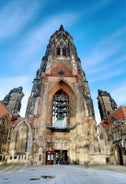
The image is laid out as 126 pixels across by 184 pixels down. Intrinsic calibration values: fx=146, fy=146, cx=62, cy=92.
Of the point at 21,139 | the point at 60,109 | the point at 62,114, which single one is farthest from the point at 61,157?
the point at 60,109

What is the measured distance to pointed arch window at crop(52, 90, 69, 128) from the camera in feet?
69.4

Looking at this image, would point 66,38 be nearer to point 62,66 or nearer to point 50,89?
point 62,66

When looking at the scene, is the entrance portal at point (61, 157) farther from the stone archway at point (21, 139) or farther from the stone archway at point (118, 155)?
the stone archway at point (118, 155)

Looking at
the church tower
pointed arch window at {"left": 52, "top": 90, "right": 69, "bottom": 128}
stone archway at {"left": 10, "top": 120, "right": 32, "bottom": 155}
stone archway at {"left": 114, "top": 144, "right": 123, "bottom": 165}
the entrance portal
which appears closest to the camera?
stone archway at {"left": 10, "top": 120, "right": 32, "bottom": 155}

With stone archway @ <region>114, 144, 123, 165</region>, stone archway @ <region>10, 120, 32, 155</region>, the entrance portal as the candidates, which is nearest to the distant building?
stone archway @ <region>114, 144, 123, 165</region>

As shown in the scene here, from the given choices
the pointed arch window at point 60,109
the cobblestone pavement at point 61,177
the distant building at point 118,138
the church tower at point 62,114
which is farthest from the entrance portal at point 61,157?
the cobblestone pavement at point 61,177

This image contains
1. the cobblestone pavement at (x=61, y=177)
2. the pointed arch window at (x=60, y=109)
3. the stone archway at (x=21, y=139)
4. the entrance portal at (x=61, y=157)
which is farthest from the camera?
the pointed arch window at (x=60, y=109)

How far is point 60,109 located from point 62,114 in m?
0.85

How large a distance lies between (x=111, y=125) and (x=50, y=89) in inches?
407

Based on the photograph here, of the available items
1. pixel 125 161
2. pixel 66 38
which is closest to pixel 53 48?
pixel 66 38

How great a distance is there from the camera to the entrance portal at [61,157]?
18.4m

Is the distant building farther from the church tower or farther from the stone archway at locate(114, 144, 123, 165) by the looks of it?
the church tower

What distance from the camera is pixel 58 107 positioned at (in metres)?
22.6

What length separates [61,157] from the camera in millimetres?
18516
